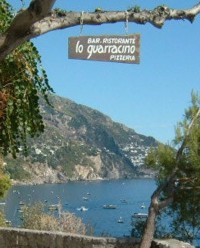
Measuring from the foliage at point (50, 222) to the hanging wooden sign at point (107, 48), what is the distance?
44.1 feet

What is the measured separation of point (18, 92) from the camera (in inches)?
311

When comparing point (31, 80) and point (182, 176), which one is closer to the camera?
point (31, 80)

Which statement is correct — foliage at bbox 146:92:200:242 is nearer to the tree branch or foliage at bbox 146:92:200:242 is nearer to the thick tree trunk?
the thick tree trunk

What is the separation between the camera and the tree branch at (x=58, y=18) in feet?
13.2

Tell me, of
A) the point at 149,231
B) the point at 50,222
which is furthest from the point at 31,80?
the point at 50,222

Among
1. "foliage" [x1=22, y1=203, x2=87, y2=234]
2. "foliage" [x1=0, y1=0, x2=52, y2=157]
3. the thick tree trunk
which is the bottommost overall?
"foliage" [x1=22, y1=203, x2=87, y2=234]

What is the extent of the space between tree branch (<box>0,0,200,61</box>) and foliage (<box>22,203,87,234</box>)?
13.1 meters

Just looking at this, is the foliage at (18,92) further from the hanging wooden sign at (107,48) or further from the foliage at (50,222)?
the foliage at (50,222)

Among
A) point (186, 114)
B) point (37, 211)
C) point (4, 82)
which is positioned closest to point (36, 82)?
point (4, 82)

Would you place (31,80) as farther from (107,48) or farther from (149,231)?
(107,48)

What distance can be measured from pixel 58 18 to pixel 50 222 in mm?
16013

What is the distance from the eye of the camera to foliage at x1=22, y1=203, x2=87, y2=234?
63.2 ft

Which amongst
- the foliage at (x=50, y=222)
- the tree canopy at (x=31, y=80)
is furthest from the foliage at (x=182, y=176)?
the tree canopy at (x=31, y=80)

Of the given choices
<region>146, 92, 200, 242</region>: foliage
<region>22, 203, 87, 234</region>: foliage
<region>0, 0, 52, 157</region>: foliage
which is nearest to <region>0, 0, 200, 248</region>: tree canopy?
<region>0, 0, 52, 157</region>: foliage
